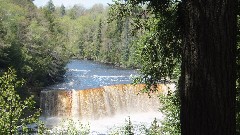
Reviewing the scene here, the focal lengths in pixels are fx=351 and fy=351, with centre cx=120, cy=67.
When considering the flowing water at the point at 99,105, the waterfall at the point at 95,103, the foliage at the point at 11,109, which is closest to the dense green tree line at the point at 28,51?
the waterfall at the point at 95,103

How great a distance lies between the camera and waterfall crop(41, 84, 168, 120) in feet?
85.0

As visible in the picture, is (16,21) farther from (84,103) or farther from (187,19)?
(187,19)

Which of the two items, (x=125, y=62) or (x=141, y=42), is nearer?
(x=141, y=42)

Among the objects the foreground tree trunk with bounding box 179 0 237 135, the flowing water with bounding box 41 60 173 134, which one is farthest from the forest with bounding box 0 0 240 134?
the flowing water with bounding box 41 60 173 134

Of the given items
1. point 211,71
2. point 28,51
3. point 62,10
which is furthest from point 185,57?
point 62,10

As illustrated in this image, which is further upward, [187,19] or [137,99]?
[187,19]

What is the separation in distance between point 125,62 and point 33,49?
33.6 m

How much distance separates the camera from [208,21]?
1.63 meters

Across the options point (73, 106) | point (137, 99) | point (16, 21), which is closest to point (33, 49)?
point (16, 21)

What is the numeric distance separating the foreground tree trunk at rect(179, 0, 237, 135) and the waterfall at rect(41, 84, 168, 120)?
78.9 ft

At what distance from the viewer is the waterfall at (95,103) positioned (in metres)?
25.9

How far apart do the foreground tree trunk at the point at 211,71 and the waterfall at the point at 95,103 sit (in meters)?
24.1

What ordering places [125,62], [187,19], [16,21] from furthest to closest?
1. [125,62]
2. [16,21]
3. [187,19]

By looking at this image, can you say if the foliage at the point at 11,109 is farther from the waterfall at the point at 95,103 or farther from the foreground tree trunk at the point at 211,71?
the waterfall at the point at 95,103
